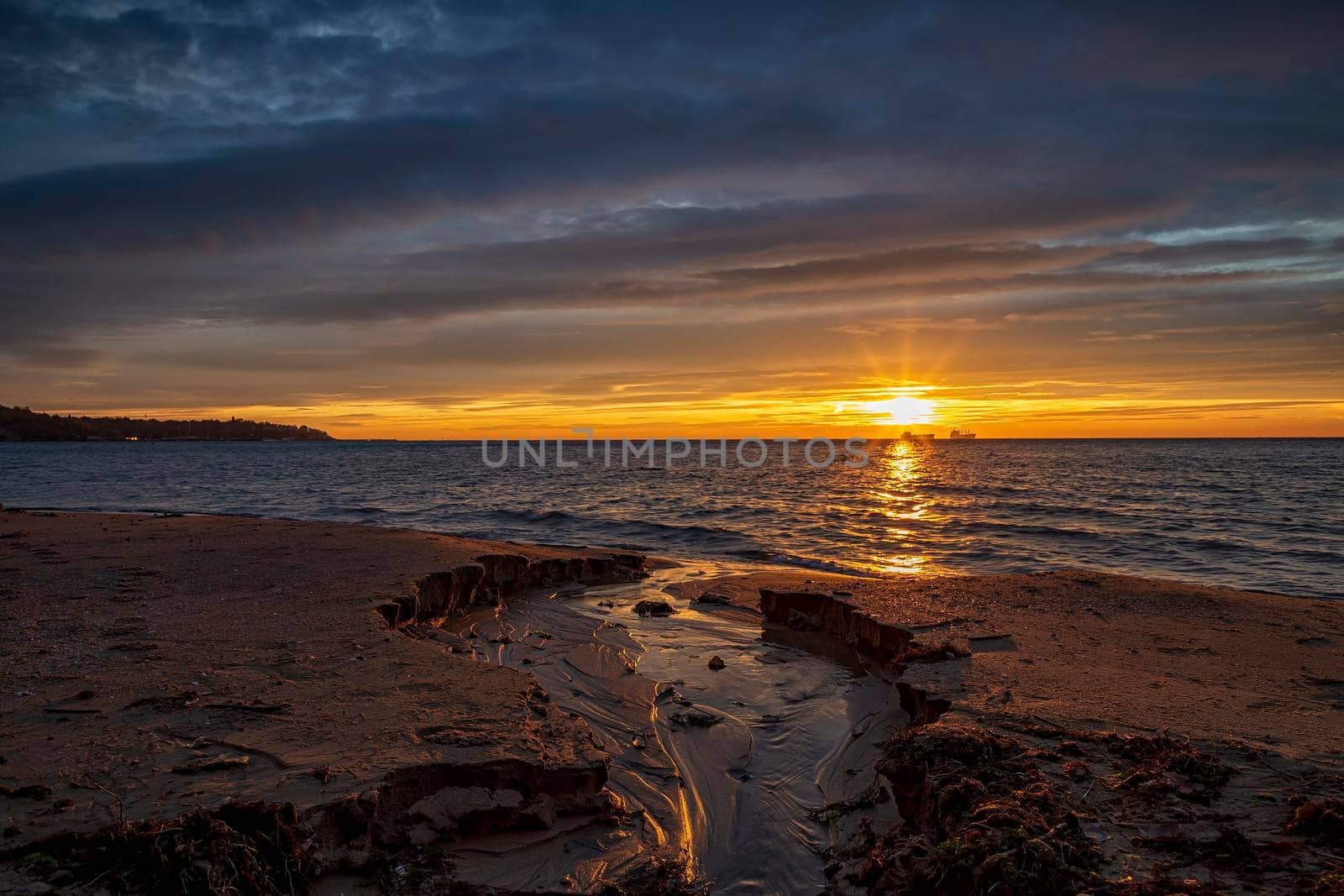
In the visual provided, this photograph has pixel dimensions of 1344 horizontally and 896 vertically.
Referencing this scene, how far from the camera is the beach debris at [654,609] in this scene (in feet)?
40.7

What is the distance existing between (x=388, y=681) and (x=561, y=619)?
5.38 m

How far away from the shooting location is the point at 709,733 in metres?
7.30

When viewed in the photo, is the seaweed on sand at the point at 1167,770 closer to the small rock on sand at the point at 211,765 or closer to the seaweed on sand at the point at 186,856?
the seaweed on sand at the point at 186,856

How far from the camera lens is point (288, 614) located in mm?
8805

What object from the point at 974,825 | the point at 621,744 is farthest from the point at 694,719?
the point at 974,825

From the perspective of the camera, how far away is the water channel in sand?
198 inches

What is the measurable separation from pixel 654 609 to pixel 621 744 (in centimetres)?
558

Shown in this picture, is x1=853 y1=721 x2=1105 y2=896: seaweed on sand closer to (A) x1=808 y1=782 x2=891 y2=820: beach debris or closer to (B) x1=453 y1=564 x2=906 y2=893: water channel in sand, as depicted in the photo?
(A) x1=808 y1=782 x2=891 y2=820: beach debris

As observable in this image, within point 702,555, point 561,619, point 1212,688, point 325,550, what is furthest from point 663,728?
point 702,555

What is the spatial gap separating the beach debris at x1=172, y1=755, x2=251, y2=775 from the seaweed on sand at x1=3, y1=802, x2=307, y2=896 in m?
0.72

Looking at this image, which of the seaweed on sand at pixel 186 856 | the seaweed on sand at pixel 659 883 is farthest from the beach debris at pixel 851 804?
the seaweed on sand at pixel 186 856

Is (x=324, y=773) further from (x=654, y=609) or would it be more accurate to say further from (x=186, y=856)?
(x=654, y=609)

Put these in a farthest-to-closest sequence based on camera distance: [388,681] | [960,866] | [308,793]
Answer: [388,681]
[308,793]
[960,866]

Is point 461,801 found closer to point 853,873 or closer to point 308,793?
point 308,793
